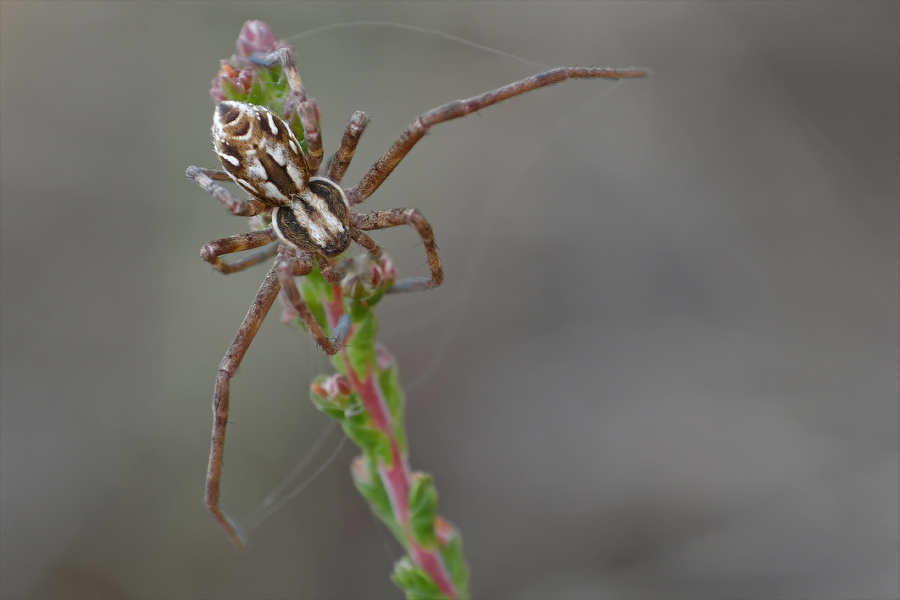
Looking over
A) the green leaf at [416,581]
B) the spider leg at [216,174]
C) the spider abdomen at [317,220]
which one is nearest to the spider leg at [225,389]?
the spider abdomen at [317,220]

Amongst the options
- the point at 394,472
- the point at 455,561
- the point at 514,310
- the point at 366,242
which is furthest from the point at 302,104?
the point at 514,310

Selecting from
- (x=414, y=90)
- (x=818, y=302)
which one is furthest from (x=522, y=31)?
(x=818, y=302)

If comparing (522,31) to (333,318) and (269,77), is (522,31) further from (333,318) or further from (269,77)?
(333,318)

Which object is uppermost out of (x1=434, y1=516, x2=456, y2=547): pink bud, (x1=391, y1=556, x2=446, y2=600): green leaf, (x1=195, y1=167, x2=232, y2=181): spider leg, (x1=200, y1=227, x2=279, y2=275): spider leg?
(x1=195, y1=167, x2=232, y2=181): spider leg

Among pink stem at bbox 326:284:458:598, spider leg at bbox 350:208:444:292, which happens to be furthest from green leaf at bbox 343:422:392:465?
spider leg at bbox 350:208:444:292

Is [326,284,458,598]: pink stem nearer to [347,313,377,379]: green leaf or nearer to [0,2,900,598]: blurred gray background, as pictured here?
[347,313,377,379]: green leaf

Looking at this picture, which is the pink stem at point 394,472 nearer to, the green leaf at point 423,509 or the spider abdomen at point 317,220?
the green leaf at point 423,509
